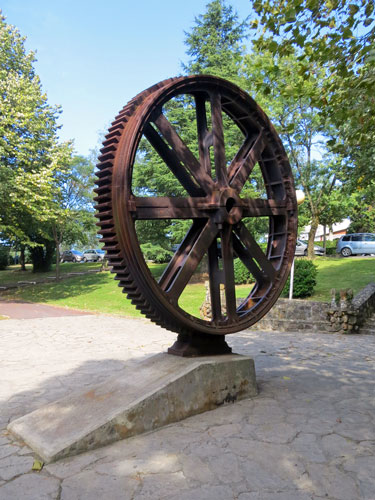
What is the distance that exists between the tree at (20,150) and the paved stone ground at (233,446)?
35.5ft

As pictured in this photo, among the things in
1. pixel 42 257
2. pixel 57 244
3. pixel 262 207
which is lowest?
pixel 42 257

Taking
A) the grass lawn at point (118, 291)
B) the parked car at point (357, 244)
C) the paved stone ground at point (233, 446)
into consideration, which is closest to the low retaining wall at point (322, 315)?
the grass lawn at point (118, 291)

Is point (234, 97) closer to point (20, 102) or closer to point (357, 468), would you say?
point (357, 468)

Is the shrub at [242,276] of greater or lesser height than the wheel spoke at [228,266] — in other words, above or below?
below

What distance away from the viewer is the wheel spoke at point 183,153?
15.7ft

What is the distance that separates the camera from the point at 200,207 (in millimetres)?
4898

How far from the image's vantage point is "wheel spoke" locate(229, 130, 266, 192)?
5.45m

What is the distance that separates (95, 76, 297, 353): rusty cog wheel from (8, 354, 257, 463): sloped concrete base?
0.45 meters

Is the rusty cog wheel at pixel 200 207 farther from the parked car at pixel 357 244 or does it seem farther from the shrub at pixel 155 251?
the parked car at pixel 357 244

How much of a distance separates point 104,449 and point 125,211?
86.0 inches

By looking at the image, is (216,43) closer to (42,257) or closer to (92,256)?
(42,257)

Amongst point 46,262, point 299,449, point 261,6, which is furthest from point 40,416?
point 46,262

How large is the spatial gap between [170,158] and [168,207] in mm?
694

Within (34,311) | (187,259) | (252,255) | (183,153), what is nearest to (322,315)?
(252,255)
